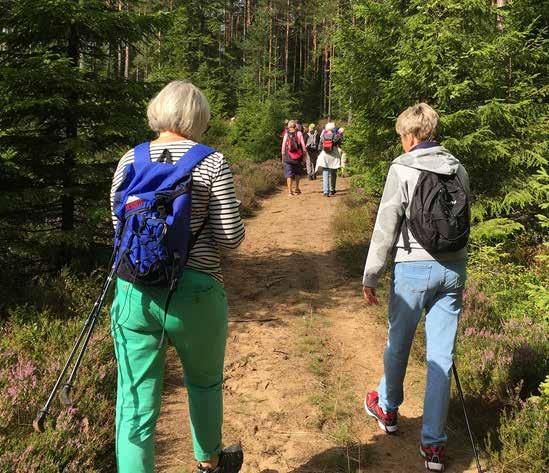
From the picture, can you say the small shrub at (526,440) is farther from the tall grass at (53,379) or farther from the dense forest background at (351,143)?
the tall grass at (53,379)

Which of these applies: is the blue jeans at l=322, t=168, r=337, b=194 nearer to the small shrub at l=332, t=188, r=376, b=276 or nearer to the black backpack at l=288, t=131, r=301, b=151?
the black backpack at l=288, t=131, r=301, b=151

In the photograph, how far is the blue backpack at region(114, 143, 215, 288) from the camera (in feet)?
7.51

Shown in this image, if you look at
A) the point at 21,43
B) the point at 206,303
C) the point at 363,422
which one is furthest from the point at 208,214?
the point at 21,43

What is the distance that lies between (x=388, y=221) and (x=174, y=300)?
1605mm

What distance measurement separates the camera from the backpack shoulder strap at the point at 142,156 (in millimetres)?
2400

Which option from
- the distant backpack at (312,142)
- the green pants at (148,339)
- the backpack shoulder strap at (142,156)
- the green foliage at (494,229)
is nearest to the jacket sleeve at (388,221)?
the green pants at (148,339)

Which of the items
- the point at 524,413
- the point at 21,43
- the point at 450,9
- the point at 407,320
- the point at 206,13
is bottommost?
the point at 524,413

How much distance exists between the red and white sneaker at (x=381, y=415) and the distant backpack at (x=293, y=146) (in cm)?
1102

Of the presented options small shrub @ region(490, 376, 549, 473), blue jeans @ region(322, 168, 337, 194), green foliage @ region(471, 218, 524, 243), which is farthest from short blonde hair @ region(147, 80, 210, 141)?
blue jeans @ region(322, 168, 337, 194)

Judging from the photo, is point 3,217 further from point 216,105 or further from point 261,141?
point 216,105

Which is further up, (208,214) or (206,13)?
(206,13)

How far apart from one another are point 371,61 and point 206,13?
119ft

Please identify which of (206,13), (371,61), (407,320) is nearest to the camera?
(407,320)

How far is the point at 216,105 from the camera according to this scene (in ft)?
80.9
